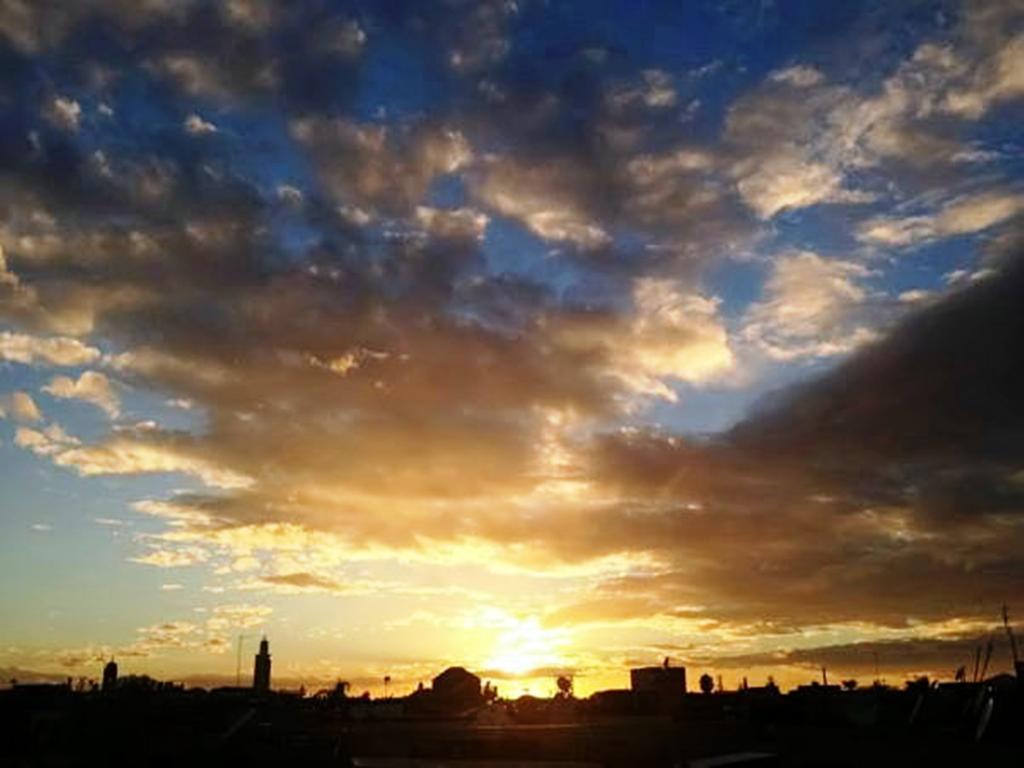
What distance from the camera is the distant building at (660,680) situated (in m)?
144

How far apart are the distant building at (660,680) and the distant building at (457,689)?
26.3 metres

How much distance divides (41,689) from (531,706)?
67510mm

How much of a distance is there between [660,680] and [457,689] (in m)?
33.6

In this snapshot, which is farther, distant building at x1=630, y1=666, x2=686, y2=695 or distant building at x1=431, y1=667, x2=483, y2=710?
distant building at x1=431, y1=667, x2=483, y2=710

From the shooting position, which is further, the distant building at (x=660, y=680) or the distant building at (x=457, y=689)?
the distant building at (x=457, y=689)

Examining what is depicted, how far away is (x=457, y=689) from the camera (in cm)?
15538

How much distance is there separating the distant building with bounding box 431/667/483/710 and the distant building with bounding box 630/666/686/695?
26.3 meters

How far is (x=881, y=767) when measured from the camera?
6366 centimetres

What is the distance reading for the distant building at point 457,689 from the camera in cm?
15212

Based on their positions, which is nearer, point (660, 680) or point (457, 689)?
point (660, 680)

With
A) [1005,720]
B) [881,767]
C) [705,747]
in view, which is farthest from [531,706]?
[881,767]

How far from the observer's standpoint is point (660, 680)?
147 metres

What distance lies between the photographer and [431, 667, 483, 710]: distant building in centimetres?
15212

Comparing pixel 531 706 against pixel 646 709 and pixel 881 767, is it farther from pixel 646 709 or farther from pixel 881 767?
pixel 881 767
